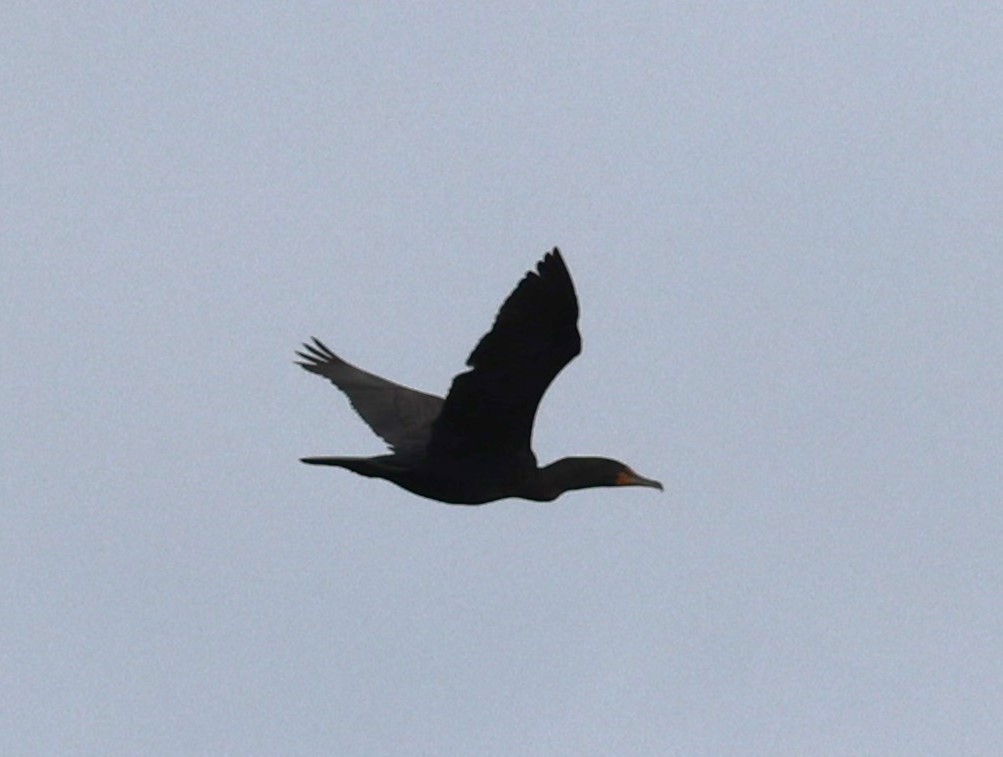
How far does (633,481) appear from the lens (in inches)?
612

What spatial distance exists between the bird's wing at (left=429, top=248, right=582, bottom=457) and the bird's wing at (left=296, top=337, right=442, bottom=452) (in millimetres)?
671

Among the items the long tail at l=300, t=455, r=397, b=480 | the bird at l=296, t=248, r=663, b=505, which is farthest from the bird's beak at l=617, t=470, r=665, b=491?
the long tail at l=300, t=455, r=397, b=480

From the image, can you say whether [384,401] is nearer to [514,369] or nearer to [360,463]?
[360,463]

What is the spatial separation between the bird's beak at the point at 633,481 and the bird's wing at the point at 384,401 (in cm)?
134

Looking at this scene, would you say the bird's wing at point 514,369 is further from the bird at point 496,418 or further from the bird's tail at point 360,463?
the bird's tail at point 360,463

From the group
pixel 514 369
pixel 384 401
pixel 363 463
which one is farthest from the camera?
pixel 384 401

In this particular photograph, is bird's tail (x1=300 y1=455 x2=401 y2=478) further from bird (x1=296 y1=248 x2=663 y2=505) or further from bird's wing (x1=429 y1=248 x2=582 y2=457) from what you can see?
bird's wing (x1=429 y1=248 x2=582 y2=457)

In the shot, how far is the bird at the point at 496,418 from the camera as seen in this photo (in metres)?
13.3

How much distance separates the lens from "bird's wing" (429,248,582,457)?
517 inches

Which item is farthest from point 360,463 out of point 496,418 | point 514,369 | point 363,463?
point 514,369

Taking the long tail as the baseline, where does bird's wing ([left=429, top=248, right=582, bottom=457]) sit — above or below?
above

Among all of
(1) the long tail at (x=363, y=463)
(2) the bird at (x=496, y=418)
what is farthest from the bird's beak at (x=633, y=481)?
(1) the long tail at (x=363, y=463)

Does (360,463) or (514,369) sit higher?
(514,369)

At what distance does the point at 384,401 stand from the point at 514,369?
2.83m
